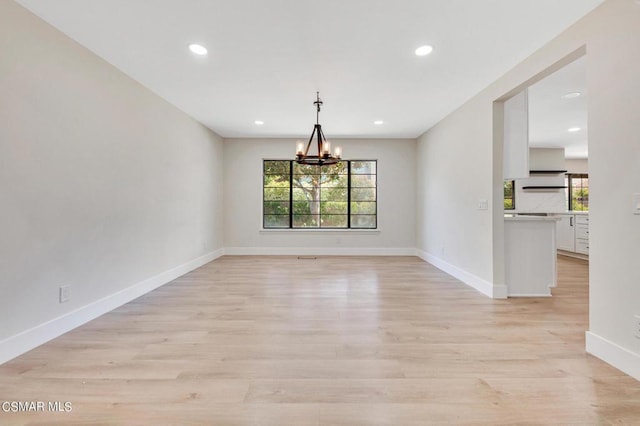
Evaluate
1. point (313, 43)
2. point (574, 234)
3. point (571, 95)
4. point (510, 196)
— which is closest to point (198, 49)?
point (313, 43)

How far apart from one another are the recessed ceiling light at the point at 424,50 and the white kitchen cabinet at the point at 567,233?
5527 millimetres

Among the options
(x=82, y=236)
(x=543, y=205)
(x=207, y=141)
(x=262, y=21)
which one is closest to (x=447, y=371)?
(x=262, y=21)

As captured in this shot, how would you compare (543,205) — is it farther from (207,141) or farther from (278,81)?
(207,141)

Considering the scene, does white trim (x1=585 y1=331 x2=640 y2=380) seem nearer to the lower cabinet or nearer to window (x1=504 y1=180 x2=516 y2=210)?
the lower cabinet

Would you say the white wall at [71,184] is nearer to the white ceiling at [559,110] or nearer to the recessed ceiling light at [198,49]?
the recessed ceiling light at [198,49]

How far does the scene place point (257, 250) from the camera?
248 inches

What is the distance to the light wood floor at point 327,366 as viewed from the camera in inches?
58.1

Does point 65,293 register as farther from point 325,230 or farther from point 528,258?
point 528,258

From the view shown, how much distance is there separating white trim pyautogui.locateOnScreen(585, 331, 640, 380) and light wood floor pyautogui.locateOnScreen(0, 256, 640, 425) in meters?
0.06

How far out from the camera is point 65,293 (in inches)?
95.1

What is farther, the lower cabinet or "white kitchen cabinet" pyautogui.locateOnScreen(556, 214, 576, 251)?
"white kitchen cabinet" pyautogui.locateOnScreen(556, 214, 576, 251)

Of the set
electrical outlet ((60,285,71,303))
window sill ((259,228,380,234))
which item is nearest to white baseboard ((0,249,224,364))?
electrical outlet ((60,285,71,303))

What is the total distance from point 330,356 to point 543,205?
7368 millimetres

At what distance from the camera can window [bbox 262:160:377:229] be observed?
643 cm
